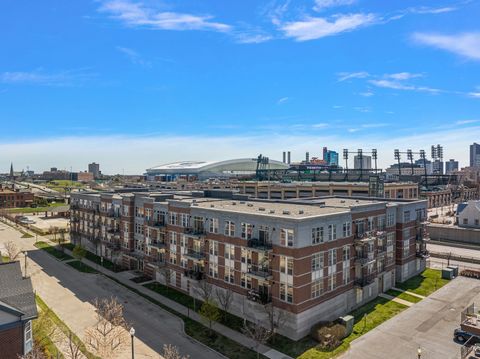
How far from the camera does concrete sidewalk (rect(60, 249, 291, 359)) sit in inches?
1323

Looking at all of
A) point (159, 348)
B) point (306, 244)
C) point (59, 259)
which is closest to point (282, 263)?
point (306, 244)

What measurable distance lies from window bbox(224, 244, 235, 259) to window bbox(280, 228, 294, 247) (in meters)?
7.71

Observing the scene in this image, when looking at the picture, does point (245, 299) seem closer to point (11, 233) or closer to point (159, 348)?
point (159, 348)

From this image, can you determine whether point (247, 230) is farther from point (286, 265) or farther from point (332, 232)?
point (332, 232)

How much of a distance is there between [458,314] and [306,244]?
76.5 feet

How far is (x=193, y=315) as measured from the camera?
138 feet

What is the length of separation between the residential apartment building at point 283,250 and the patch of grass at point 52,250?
14718mm

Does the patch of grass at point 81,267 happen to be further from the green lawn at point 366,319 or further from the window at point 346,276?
the green lawn at point 366,319

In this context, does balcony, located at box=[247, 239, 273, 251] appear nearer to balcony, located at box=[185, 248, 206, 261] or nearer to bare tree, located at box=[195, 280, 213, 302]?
bare tree, located at box=[195, 280, 213, 302]

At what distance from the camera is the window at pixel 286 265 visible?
35969 millimetres

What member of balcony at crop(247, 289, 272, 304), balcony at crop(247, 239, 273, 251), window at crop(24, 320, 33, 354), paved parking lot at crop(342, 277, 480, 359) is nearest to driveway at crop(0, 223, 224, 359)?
balcony at crop(247, 289, 272, 304)

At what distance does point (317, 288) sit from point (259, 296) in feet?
21.3

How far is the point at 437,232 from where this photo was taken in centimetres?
8750

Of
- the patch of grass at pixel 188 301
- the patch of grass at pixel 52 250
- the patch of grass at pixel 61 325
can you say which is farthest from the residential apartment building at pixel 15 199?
the patch of grass at pixel 188 301
